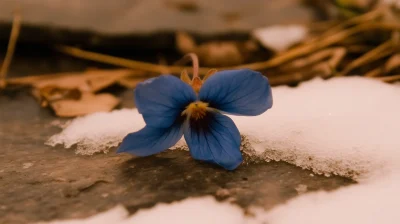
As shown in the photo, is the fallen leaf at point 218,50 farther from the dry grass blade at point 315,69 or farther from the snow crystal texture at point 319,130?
the snow crystal texture at point 319,130

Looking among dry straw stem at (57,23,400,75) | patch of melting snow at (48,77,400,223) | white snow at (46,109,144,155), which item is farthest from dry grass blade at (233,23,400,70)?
white snow at (46,109,144,155)

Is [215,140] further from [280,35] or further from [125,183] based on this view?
[280,35]

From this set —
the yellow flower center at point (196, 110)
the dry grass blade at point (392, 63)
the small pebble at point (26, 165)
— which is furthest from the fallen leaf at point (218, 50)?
the small pebble at point (26, 165)

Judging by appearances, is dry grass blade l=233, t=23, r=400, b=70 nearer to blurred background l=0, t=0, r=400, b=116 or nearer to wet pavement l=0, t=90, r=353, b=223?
blurred background l=0, t=0, r=400, b=116

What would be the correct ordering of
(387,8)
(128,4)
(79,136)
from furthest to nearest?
(128,4) < (387,8) < (79,136)

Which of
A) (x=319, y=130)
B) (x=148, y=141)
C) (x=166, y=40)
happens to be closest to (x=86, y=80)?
(x=166, y=40)

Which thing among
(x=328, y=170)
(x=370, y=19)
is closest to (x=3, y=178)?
(x=328, y=170)

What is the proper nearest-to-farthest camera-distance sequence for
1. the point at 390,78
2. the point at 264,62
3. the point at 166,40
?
the point at 390,78
the point at 264,62
the point at 166,40

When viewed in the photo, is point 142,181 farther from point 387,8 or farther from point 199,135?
point 387,8
